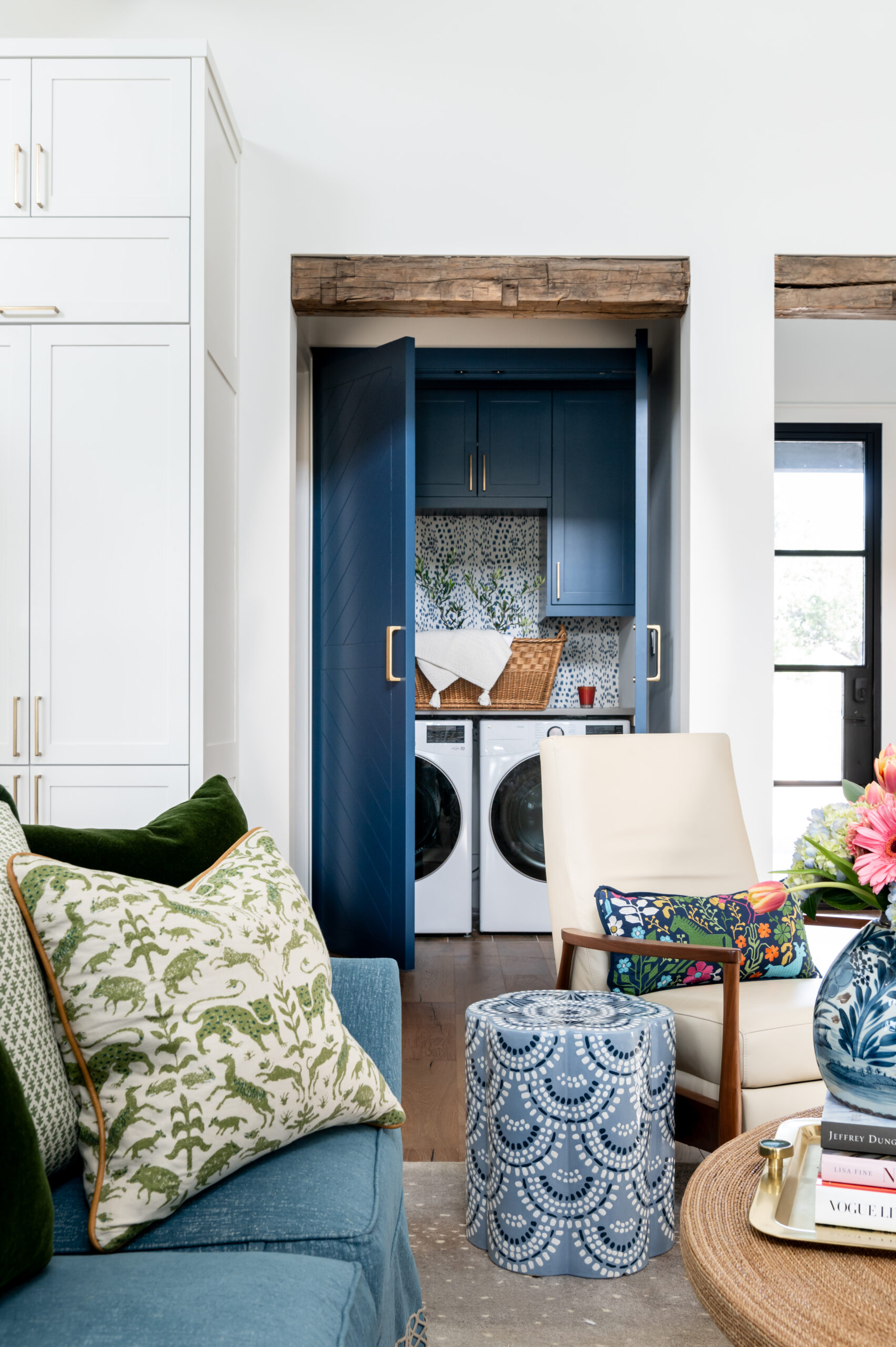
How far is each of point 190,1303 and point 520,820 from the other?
3.50 meters

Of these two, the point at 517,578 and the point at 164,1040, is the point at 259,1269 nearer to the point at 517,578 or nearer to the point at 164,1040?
the point at 164,1040

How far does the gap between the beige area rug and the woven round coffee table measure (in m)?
0.57

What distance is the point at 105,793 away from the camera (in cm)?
275

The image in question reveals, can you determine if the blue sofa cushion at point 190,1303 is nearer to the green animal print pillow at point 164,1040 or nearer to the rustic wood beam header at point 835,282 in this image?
the green animal print pillow at point 164,1040

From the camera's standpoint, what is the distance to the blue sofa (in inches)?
32.9

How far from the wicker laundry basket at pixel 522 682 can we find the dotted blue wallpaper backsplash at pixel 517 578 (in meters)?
0.16

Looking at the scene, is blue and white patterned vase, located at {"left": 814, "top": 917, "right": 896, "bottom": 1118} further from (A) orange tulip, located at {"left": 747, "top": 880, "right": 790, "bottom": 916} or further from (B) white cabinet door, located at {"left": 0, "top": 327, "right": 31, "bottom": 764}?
(B) white cabinet door, located at {"left": 0, "top": 327, "right": 31, "bottom": 764}

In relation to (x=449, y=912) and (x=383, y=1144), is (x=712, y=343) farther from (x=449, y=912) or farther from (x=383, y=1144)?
(x=383, y=1144)

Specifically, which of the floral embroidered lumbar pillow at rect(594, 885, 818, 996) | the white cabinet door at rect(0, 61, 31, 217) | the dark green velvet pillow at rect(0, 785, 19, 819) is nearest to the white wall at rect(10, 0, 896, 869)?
the white cabinet door at rect(0, 61, 31, 217)

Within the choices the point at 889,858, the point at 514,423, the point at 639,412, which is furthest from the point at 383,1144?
the point at 514,423

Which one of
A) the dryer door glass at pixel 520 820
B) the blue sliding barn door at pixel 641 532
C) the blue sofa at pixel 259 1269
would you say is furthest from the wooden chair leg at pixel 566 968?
the dryer door glass at pixel 520 820

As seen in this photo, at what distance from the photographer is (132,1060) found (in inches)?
42.4

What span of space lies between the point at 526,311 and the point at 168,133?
1.25 m

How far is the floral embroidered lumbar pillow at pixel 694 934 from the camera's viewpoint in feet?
6.88
